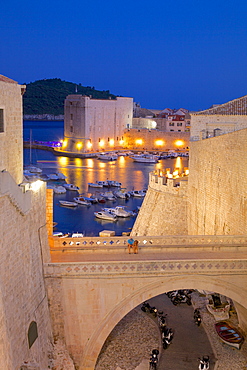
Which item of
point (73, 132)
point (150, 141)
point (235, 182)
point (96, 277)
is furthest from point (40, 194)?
point (150, 141)

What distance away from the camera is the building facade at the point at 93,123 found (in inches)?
2100

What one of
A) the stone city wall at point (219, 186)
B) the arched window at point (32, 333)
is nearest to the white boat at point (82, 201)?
the stone city wall at point (219, 186)

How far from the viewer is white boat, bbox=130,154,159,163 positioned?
52.5 m

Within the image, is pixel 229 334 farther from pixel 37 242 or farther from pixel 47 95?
pixel 47 95

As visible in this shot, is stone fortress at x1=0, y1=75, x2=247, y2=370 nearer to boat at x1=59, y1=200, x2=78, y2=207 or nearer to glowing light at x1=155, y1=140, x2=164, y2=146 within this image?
boat at x1=59, y1=200, x2=78, y2=207

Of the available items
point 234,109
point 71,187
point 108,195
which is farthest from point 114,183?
point 234,109

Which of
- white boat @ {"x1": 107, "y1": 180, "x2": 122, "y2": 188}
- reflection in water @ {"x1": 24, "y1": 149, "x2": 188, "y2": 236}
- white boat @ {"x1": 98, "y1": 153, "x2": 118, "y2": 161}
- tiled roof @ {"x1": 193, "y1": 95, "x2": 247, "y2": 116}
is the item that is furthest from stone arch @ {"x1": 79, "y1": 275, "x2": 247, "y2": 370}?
white boat @ {"x1": 98, "y1": 153, "x2": 118, "y2": 161}

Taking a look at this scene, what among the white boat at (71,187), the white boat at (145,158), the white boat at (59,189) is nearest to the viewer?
the white boat at (59,189)

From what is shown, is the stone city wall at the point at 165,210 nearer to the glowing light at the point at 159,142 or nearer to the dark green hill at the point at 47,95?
the glowing light at the point at 159,142

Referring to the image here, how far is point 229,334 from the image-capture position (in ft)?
41.5

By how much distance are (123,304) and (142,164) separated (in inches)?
1616

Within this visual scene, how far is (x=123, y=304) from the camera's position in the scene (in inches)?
421

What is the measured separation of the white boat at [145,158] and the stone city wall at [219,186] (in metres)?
34.9

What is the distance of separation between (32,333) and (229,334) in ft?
17.7
